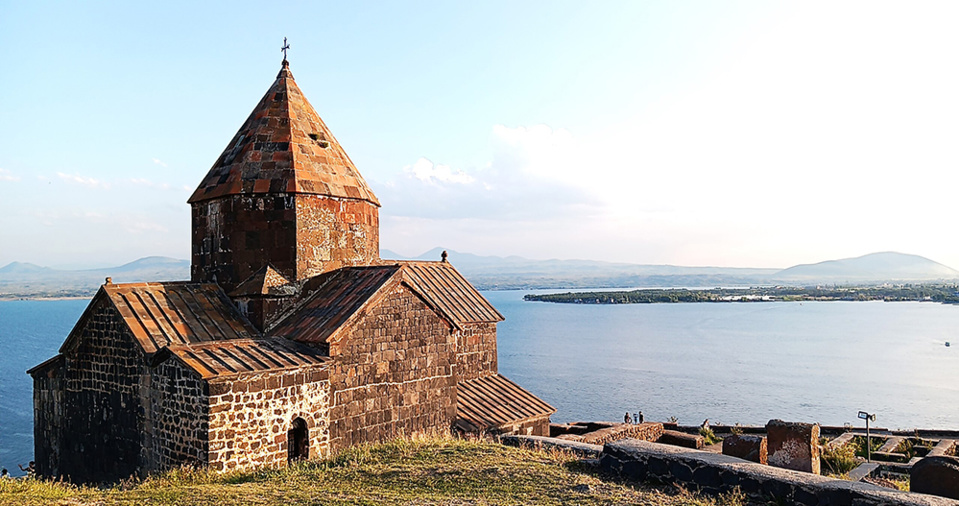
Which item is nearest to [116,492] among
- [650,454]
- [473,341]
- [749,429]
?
[650,454]

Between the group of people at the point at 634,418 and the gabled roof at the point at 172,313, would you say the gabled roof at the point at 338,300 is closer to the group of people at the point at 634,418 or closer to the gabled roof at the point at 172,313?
the gabled roof at the point at 172,313

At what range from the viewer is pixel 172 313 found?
416 inches

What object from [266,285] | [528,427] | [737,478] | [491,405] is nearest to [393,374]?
[266,285]

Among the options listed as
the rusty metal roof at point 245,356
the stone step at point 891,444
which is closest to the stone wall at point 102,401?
the rusty metal roof at point 245,356

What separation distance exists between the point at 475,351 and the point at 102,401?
7.88 meters

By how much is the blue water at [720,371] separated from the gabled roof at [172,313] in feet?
73.8

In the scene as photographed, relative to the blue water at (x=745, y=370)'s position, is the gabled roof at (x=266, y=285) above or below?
above

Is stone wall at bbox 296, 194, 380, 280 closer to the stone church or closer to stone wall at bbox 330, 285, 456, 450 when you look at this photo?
the stone church

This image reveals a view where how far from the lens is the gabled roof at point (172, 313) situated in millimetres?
9938

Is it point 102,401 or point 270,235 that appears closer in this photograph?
point 102,401

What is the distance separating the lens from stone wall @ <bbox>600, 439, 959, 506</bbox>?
229 inches

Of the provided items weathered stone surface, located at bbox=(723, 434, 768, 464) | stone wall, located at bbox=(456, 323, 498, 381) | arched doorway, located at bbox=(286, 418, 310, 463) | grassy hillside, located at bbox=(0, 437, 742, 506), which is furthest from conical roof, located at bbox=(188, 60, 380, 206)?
weathered stone surface, located at bbox=(723, 434, 768, 464)

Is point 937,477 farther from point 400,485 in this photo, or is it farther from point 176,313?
point 176,313

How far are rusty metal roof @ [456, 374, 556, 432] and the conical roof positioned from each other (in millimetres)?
4619
